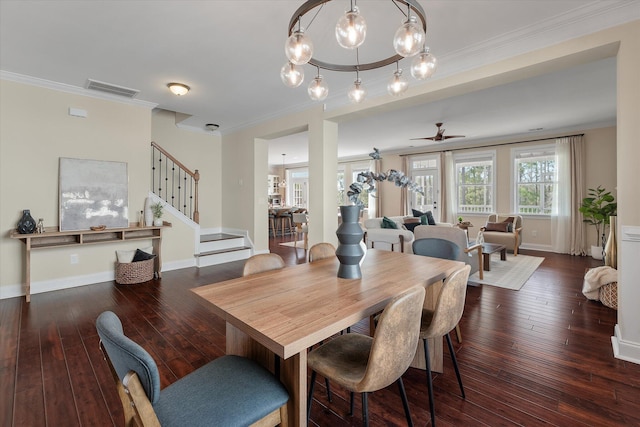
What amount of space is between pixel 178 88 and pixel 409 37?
3354 mm

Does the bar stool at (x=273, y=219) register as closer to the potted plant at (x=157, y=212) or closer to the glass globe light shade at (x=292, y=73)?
the potted plant at (x=157, y=212)

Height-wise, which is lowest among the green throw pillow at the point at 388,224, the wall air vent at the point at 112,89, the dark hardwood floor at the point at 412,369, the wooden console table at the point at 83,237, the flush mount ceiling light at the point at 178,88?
the dark hardwood floor at the point at 412,369

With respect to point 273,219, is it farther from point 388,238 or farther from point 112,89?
point 112,89

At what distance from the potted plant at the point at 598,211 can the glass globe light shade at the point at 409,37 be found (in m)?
5.96

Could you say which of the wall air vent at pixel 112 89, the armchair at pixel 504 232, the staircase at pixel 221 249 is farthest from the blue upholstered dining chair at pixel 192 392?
the armchair at pixel 504 232

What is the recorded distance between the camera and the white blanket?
328cm

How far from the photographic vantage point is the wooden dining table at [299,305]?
45.1 inches

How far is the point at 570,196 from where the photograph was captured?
630 cm

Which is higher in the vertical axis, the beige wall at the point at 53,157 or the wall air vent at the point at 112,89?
the wall air vent at the point at 112,89

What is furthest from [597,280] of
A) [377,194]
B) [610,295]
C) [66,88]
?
[66,88]

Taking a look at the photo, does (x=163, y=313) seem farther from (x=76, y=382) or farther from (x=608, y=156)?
(x=608, y=156)

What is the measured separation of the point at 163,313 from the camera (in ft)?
10.3

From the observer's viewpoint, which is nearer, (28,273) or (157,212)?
(28,273)

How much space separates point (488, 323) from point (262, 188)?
4403 millimetres
